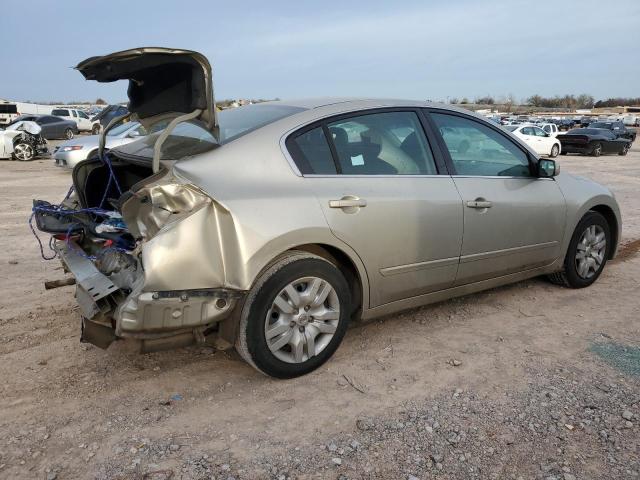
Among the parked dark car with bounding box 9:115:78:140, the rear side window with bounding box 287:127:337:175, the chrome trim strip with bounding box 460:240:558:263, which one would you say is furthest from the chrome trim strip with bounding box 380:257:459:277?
the parked dark car with bounding box 9:115:78:140

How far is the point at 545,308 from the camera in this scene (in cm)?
443

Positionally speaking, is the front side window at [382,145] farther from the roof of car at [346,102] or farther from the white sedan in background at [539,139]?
the white sedan in background at [539,139]

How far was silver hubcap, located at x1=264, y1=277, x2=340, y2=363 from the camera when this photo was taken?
3.05m

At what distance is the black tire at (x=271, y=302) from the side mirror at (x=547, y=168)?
80.4 inches

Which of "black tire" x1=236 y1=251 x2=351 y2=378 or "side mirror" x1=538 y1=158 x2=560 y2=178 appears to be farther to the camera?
"side mirror" x1=538 y1=158 x2=560 y2=178

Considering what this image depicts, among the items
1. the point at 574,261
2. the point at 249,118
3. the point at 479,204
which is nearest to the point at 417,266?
the point at 479,204

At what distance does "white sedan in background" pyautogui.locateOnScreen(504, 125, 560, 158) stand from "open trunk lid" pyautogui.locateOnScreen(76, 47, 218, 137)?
2279 cm

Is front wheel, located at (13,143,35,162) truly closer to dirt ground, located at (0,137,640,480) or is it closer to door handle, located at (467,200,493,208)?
dirt ground, located at (0,137,640,480)

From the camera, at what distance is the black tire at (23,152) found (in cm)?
1753

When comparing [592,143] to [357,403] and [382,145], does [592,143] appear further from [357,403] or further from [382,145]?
[357,403]

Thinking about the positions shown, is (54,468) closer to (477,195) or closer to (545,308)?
(477,195)

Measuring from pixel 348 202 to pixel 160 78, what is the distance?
1.30 metres

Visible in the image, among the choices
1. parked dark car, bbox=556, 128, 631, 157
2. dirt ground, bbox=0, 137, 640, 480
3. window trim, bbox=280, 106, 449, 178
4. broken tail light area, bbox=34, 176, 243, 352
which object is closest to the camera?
dirt ground, bbox=0, 137, 640, 480

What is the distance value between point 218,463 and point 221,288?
33.2 inches
